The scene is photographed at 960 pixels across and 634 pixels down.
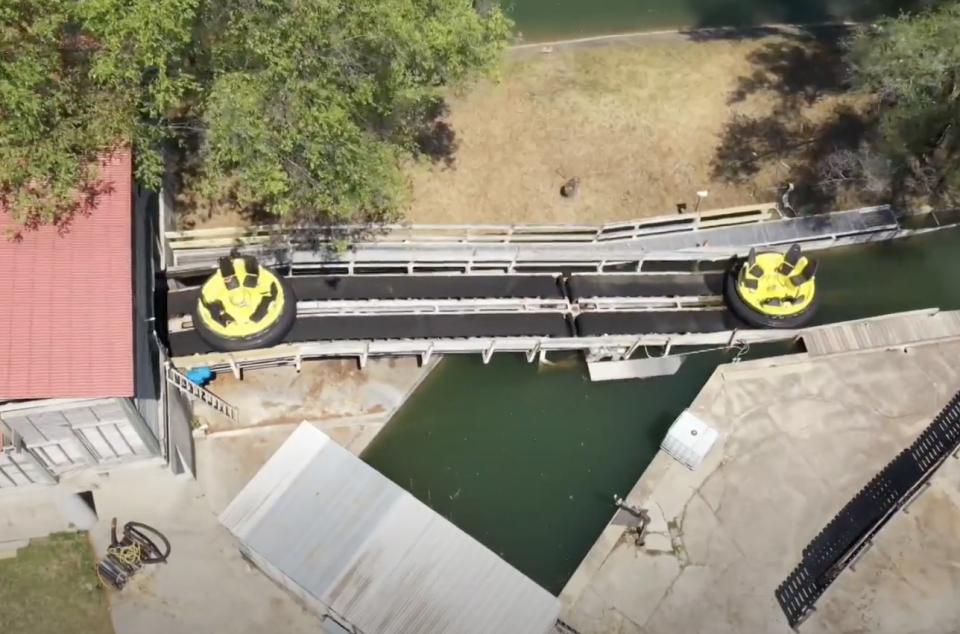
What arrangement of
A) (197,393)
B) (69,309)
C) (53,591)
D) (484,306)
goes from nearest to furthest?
(69,309), (53,591), (197,393), (484,306)

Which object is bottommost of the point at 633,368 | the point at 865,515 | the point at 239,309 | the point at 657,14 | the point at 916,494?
the point at 865,515

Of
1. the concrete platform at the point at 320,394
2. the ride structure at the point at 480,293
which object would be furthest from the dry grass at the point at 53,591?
the ride structure at the point at 480,293

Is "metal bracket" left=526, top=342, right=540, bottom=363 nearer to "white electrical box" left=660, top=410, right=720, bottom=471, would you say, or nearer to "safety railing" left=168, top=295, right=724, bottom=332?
"safety railing" left=168, top=295, right=724, bottom=332

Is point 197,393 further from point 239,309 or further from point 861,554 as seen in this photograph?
point 861,554

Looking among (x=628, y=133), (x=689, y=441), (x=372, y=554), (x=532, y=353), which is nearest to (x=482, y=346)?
(x=532, y=353)

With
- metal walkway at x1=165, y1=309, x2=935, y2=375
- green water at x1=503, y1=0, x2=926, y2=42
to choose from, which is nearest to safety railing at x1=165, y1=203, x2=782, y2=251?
metal walkway at x1=165, y1=309, x2=935, y2=375

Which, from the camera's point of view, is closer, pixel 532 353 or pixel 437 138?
pixel 532 353

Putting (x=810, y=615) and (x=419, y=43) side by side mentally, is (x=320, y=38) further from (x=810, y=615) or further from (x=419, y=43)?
(x=810, y=615)

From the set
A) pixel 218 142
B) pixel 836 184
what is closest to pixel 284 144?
pixel 218 142
